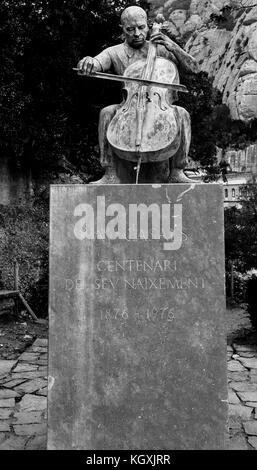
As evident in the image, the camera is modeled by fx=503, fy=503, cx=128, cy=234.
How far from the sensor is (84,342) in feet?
10.7

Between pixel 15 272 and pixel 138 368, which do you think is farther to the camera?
pixel 15 272

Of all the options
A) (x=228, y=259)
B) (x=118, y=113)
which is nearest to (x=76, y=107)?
(x=228, y=259)

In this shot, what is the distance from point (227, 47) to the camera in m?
78.7

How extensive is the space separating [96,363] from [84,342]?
16cm

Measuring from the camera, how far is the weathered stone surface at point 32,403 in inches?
186

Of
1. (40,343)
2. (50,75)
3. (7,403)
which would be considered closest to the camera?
(7,403)

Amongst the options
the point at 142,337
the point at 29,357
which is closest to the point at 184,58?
the point at 142,337

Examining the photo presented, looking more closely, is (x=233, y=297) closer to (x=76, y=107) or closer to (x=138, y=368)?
(x=76, y=107)

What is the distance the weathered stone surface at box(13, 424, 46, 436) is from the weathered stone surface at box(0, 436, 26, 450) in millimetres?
114

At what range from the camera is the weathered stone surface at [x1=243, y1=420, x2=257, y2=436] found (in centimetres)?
407

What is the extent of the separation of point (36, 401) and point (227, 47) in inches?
3214

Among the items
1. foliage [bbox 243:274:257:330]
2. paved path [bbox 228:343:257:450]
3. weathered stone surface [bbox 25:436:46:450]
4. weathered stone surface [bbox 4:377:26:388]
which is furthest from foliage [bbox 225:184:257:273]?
weathered stone surface [bbox 25:436:46:450]

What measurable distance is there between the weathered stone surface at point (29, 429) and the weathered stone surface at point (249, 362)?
324cm

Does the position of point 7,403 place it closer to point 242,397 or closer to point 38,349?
point 242,397
